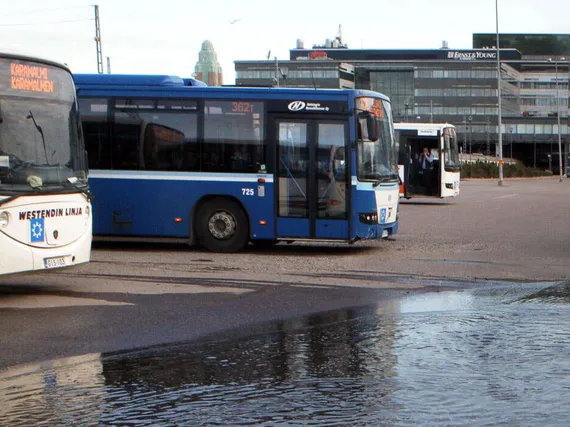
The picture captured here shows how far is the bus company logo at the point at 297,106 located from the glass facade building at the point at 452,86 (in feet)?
387

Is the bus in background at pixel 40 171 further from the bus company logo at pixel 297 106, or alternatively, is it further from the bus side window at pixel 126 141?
the bus company logo at pixel 297 106

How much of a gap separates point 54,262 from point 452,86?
137910 millimetres

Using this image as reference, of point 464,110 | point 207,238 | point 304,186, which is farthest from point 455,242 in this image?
point 464,110

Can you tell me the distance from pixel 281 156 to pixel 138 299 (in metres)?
6.74

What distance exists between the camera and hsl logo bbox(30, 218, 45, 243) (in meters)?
11.5

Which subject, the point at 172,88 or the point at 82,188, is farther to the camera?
the point at 172,88

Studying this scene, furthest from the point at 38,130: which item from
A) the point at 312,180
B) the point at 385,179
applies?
the point at 385,179

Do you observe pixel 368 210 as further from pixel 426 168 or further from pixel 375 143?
pixel 426 168

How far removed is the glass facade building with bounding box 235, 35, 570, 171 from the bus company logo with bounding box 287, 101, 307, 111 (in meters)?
118

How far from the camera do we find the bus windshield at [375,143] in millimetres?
17828

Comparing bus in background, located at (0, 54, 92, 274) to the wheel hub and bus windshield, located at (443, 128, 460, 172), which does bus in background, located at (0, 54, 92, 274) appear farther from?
bus windshield, located at (443, 128, 460, 172)

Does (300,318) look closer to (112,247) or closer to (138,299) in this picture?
(138,299)

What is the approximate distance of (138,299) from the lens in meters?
11.7

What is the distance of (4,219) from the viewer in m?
11.1
